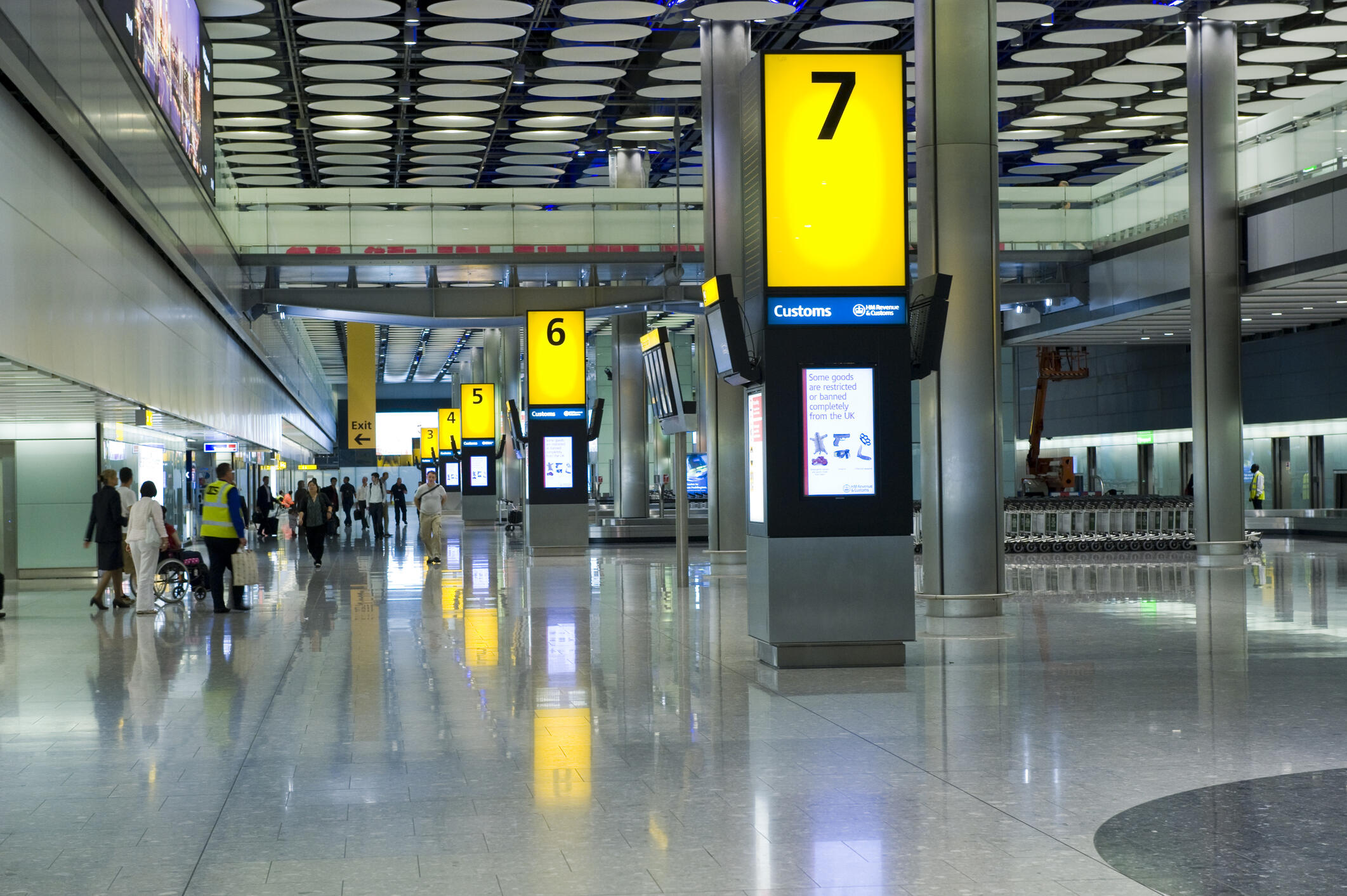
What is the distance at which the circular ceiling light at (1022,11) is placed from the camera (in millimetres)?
24375

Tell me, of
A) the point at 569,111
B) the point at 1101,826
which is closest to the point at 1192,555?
the point at 569,111

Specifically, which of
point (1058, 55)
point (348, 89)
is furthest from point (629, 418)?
point (1058, 55)

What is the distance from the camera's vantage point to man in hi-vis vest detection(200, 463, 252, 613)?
16859 mm

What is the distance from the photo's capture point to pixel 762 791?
6.51 metres

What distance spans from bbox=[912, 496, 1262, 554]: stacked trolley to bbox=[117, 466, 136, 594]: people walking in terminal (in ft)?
45.5

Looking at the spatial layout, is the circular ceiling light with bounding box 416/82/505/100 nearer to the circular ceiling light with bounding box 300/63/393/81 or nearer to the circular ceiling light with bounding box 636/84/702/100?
the circular ceiling light with bounding box 300/63/393/81

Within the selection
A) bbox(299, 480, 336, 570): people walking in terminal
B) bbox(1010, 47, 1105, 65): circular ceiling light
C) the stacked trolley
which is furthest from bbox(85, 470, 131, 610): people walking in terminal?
bbox(1010, 47, 1105, 65): circular ceiling light

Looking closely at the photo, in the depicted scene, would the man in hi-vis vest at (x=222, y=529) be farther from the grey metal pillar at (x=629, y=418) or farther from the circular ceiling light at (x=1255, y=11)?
the grey metal pillar at (x=629, y=418)

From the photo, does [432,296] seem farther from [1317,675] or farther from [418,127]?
[1317,675]

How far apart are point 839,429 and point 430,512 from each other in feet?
56.3

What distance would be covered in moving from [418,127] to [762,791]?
3065 cm

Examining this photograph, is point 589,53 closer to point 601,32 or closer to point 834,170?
point 601,32

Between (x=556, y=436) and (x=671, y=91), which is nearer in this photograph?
(x=671, y=91)

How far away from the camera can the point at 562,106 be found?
3241cm
